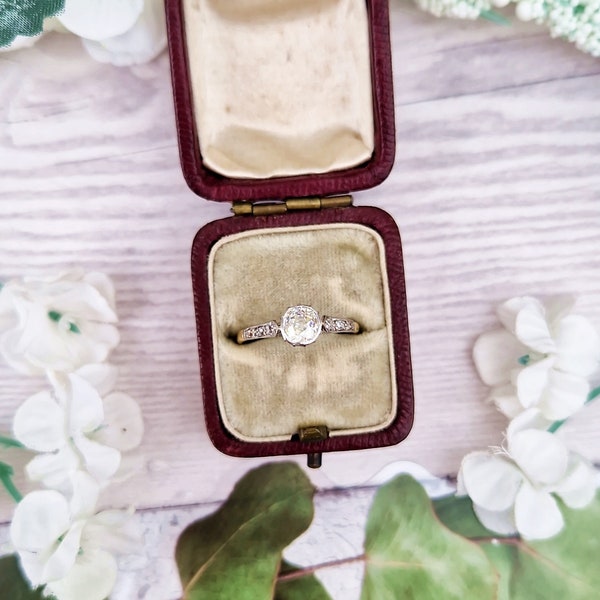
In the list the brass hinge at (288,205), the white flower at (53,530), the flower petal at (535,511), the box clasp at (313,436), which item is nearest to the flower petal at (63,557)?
the white flower at (53,530)

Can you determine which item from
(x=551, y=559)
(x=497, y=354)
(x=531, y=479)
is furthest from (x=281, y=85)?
(x=551, y=559)

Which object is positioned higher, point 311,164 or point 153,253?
point 311,164

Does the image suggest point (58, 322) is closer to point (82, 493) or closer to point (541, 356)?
point (82, 493)

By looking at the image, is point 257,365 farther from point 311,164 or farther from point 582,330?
point 582,330

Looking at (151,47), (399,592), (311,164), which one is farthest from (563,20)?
(399,592)

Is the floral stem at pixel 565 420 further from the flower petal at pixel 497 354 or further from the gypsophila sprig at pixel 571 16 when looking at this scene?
the gypsophila sprig at pixel 571 16

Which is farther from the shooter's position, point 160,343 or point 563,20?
point 160,343
